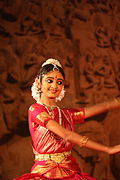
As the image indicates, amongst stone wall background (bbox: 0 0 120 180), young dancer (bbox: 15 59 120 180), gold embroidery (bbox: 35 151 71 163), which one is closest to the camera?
young dancer (bbox: 15 59 120 180)

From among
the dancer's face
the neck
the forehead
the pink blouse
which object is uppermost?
the forehead

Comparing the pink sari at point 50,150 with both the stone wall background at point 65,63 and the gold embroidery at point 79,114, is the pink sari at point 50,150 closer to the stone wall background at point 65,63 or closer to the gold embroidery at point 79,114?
the gold embroidery at point 79,114


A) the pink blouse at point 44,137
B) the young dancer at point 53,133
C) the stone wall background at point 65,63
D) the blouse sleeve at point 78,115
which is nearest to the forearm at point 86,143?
the young dancer at point 53,133

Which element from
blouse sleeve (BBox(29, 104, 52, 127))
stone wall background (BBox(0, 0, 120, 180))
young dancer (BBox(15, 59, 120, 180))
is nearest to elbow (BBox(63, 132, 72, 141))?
young dancer (BBox(15, 59, 120, 180))

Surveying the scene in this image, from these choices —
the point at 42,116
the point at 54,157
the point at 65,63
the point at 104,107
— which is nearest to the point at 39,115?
the point at 42,116

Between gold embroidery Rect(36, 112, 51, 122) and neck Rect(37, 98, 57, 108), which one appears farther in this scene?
neck Rect(37, 98, 57, 108)

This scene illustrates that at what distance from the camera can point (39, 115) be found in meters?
1.58

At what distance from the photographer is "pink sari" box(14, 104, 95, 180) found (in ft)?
4.95

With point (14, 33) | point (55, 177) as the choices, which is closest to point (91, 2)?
point (14, 33)

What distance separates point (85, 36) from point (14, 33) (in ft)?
2.52

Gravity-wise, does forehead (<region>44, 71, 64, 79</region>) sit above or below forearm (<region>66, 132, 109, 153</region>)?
above

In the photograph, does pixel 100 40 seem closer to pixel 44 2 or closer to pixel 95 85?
pixel 95 85

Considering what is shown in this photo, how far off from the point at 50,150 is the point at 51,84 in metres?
0.41

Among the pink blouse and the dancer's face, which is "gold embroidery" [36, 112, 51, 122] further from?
the dancer's face
